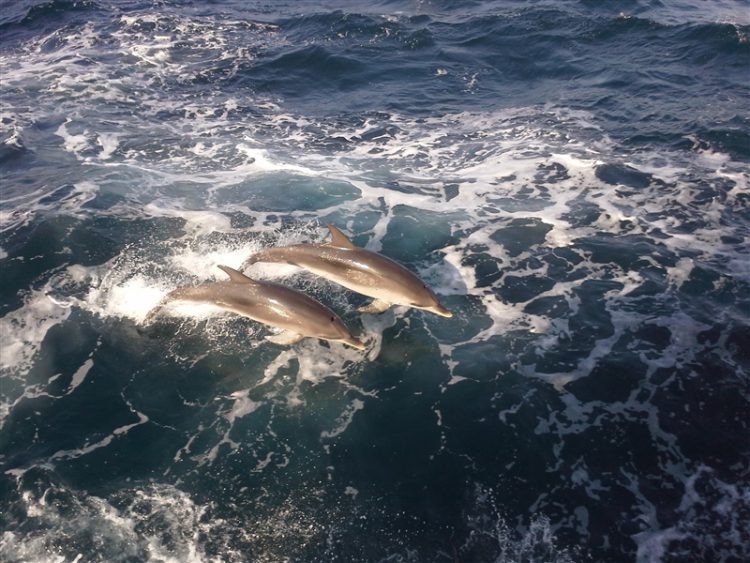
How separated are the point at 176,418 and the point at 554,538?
7304 mm

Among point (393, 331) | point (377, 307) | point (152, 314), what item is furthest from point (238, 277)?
point (393, 331)

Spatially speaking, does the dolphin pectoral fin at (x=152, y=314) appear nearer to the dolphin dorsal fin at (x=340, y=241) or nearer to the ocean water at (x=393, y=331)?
the ocean water at (x=393, y=331)

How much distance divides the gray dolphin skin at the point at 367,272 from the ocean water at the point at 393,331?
1690 mm

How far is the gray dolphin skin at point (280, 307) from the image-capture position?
1002 centimetres

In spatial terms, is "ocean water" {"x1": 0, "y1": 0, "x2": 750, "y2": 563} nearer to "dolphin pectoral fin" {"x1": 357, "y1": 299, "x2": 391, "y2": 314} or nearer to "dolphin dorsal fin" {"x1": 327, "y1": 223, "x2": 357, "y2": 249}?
"dolphin pectoral fin" {"x1": 357, "y1": 299, "x2": 391, "y2": 314}

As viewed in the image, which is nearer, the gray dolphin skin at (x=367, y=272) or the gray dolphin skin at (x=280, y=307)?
the gray dolphin skin at (x=280, y=307)

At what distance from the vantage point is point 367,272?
36.1 feet

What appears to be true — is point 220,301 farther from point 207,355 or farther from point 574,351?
point 574,351

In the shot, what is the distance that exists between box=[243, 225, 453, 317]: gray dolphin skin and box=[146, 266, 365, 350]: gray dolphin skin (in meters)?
1.21

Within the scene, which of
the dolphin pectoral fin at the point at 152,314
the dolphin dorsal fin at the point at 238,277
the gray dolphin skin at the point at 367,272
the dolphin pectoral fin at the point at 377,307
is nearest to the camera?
the dolphin dorsal fin at the point at 238,277

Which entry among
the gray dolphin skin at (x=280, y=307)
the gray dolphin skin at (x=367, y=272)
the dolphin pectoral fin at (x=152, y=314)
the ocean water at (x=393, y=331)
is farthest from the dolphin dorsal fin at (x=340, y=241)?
the dolphin pectoral fin at (x=152, y=314)

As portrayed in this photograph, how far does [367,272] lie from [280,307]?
6.37ft

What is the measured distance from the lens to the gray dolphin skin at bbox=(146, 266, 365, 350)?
395 inches

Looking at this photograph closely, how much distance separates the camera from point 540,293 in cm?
1372
